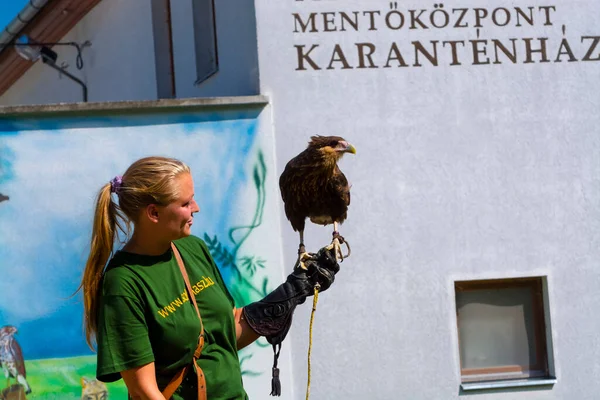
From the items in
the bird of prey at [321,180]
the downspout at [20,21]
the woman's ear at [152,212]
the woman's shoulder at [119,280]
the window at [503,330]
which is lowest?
the window at [503,330]

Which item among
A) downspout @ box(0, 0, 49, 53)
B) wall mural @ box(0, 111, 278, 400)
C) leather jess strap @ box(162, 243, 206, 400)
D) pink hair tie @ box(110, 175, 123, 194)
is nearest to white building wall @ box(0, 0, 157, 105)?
downspout @ box(0, 0, 49, 53)

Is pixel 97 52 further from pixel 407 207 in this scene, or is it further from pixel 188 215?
pixel 188 215

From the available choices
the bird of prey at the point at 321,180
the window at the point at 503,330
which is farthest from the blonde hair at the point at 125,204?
the window at the point at 503,330

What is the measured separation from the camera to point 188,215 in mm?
3232

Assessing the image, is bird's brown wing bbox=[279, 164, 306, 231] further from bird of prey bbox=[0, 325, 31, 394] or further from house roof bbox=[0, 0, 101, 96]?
house roof bbox=[0, 0, 101, 96]

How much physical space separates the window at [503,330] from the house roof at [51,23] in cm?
627

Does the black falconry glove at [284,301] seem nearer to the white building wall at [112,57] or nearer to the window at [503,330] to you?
the window at [503,330]

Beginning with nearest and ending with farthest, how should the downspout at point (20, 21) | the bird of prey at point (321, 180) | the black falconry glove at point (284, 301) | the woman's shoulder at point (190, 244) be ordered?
the woman's shoulder at point (190, 244) → the black falconry glove at point (284, 301) → the bird of prey at point (321, 180) → the downspout at point (20, 21)

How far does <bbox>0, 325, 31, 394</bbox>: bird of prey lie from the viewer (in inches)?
291

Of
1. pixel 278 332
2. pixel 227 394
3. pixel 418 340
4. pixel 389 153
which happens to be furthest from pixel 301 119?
pixel 227 394

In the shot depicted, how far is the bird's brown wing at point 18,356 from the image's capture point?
24.2 feet

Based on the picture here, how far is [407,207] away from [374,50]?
1.21 metres

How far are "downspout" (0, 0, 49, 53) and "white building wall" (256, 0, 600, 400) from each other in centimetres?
468

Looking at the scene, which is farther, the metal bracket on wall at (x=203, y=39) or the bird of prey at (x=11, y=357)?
the metal bracket on wall at (x=203, y=39)
